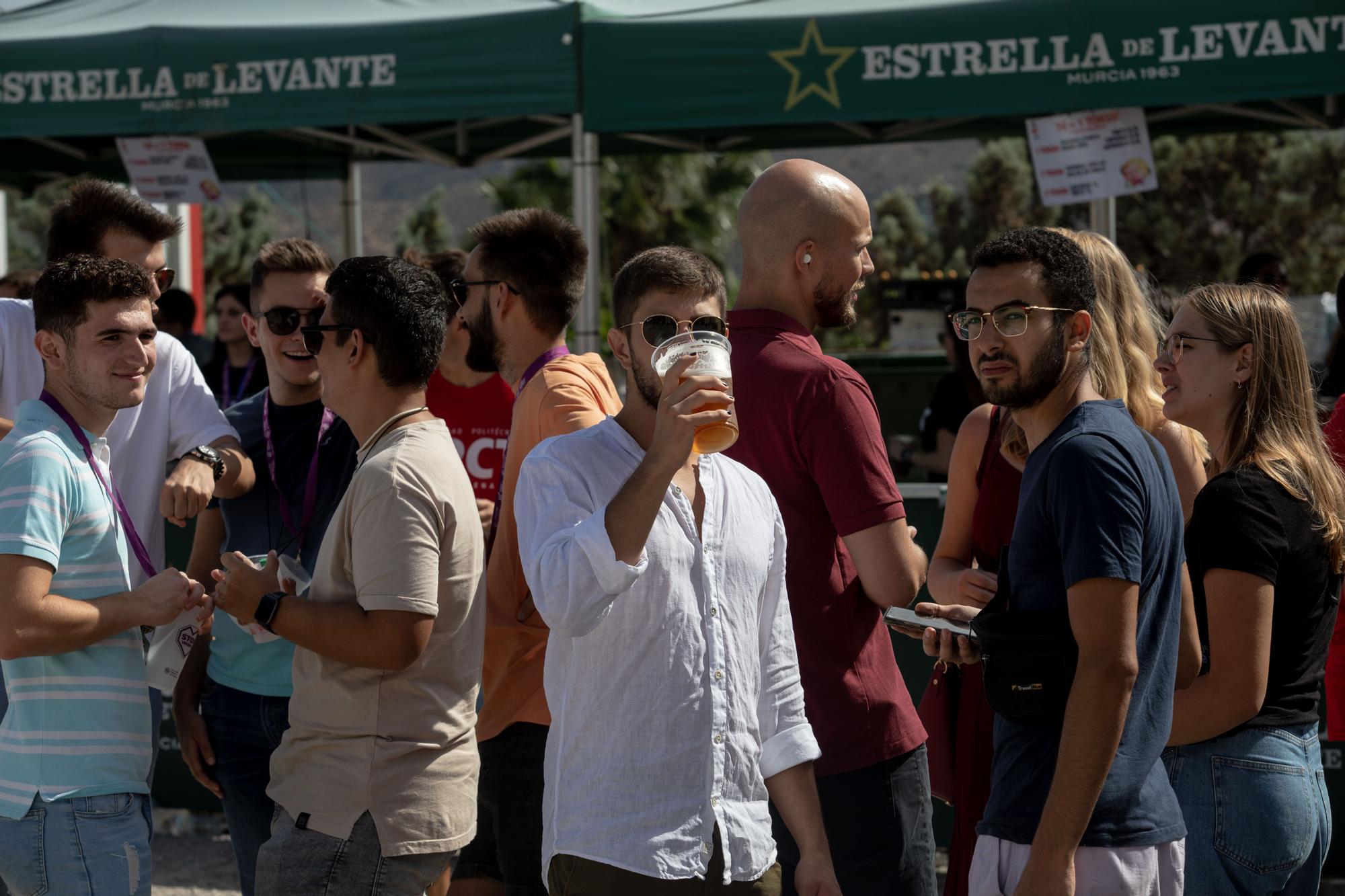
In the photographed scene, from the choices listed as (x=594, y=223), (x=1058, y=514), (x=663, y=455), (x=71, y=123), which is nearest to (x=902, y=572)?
(x=1058, y=514)

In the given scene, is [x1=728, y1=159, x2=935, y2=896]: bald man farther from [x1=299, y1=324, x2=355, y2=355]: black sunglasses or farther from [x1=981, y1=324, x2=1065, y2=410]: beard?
[x1=299, y1=324, x2=355, y2=355]: black sunglasses

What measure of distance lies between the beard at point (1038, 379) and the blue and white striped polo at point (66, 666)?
183 cm

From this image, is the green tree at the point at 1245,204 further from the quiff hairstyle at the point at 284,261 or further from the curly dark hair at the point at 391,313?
the curly dark hair at the point at 391,313

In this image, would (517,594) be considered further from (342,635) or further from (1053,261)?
(1053,261)

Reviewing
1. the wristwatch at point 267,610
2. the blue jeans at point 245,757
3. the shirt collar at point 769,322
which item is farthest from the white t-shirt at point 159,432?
the shirt collar at point 769,322

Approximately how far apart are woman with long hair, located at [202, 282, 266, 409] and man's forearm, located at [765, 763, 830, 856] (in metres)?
5.50

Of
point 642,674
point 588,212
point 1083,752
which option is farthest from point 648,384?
point 588,212

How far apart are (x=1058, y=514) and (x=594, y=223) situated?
4.40 meters

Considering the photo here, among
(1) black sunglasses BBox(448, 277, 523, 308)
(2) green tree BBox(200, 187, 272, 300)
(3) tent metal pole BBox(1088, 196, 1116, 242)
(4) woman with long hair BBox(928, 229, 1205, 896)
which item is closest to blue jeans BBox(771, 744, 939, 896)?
(4) woman with long hair BBox(928, 229, 1205, 896)

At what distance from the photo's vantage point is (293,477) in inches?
137

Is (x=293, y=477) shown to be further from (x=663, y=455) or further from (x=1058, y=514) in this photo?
(x=1058, y=514)

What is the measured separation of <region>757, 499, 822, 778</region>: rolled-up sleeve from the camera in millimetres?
2461

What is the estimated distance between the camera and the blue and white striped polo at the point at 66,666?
2.69 m

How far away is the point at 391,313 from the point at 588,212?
3673 mm
